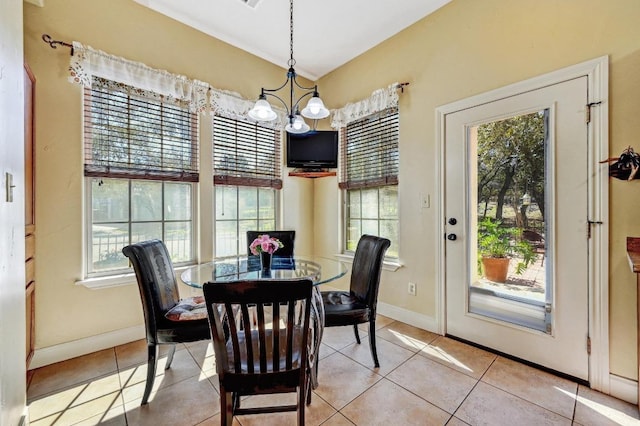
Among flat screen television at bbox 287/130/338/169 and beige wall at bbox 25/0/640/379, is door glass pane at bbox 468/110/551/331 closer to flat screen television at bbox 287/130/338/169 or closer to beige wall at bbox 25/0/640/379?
beige wall at bbox 25/0/640/379

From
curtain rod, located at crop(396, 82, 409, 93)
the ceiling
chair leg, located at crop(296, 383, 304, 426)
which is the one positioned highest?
the ceiling

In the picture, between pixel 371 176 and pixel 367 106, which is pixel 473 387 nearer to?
pixel 371 176

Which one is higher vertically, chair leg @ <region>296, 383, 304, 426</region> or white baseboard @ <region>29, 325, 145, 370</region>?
chair leg @ <region>296, 383, 304, 426</region>

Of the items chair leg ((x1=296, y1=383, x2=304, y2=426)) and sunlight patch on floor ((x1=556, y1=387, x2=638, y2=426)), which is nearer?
chair leg ((x1=296, y1=383, x2=304, y2=426))

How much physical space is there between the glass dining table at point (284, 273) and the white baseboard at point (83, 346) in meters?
0.88

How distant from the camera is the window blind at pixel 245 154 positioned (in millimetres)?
2916

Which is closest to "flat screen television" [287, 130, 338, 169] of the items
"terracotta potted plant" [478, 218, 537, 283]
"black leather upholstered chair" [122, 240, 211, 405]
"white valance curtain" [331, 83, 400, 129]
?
"white valance curtain" [331, 83, 400, 129]

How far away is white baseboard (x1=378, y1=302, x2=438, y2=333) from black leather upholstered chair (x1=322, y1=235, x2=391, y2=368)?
2.67ft

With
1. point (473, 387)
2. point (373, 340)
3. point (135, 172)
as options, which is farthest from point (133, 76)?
point (473, 387)

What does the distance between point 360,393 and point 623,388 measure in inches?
62.0

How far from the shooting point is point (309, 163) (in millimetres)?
3121

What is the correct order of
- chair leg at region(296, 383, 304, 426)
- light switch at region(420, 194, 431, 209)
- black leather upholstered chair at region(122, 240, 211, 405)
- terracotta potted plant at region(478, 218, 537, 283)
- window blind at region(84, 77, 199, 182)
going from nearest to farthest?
chair leg at region(296, 383, 304, 426) → black leather upholstered chair at region(122, 240, 211, 405) → terracotta potted plant at region(478, 218, 537, 283) → window blind at region(84, 77, 199, 182) → light switch at region(420, 194, 431, 209)

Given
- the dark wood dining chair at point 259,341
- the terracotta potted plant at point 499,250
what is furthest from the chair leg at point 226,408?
the terracotta potted plant at point 499,250

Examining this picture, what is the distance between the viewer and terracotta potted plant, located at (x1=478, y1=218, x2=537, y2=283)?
2.09 metres
